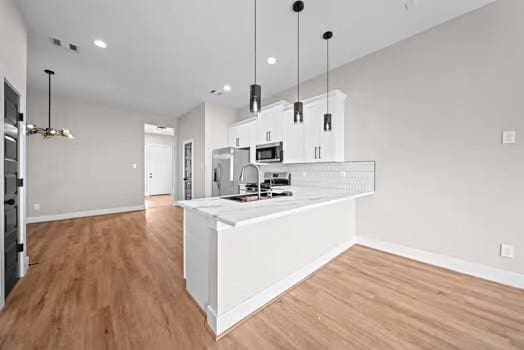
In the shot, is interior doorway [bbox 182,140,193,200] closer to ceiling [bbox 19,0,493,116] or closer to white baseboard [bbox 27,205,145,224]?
white baseboard [bbox 27,205,145,224]

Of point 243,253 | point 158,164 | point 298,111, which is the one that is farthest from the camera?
point 158,164

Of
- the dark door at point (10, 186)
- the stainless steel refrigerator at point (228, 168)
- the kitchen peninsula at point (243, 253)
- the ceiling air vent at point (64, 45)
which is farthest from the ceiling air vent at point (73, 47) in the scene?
the kitchen peninsula at point (243, 253)

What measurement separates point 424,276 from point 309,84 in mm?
3273

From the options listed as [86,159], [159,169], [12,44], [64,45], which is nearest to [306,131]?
[12,44]

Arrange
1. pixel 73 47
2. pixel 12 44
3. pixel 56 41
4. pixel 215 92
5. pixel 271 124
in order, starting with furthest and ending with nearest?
pixel 215 92 < pixel 271 124 < pixel 73 47 < pixel 56 41 < pixel 12 44

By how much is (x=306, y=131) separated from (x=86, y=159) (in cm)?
531

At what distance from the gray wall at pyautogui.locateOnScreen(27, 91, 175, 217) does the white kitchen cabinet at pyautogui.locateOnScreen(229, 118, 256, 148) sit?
8.79 feet

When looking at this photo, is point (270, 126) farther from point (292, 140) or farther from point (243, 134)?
point (243, 134)

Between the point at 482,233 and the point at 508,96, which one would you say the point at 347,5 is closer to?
the point at 508,96

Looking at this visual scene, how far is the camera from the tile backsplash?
2936mm

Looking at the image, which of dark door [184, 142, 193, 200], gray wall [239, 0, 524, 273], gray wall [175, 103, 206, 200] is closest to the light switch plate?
gray wall [239, 0, 524, 273]

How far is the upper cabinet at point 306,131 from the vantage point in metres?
3.04

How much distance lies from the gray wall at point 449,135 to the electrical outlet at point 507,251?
0.13 ft

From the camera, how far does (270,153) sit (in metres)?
4.01
